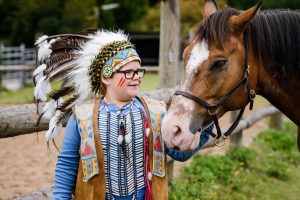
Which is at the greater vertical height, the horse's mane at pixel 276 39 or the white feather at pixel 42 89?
the horse's mane at pixel 276 39

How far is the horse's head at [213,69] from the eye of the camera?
2.29 m

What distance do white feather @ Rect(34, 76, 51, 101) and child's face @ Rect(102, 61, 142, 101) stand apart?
41 centimetres

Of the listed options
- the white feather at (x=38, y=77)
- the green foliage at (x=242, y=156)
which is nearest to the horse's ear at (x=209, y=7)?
the white feather at (x=38, y=77)

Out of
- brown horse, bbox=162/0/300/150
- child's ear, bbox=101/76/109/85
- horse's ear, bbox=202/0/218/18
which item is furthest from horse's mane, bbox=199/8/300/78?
child's ear, bbox=101/76/109/85

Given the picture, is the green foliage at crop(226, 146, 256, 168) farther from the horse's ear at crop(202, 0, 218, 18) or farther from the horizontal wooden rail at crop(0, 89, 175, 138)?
the horizontal wooden rail at crop(0, 89, 175, 138)

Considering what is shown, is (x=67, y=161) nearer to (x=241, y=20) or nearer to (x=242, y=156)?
(x=241, y=20)

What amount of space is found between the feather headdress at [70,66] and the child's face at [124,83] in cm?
5

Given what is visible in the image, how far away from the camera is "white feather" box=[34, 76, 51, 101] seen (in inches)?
88.1

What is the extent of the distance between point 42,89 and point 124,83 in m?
0.52

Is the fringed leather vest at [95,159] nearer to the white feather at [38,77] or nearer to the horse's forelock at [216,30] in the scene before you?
the white feather at [38,77]

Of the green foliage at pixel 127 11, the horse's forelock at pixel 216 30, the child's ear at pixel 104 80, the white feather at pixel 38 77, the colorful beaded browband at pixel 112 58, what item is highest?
the horse's forelock at pixel 216 30

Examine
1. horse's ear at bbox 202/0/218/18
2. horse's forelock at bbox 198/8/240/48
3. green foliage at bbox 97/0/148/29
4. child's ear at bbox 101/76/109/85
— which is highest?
horse's ear at bbox 202/0/218/18

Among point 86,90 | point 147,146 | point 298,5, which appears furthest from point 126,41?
point 298,5

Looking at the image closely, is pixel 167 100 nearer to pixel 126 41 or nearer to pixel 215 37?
pixel 215 37
